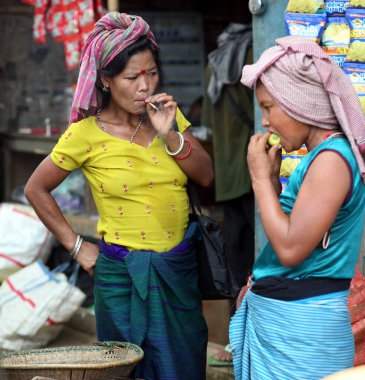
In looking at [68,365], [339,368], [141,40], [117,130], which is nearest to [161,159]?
[117,130]

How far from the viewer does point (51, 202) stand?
3689 mm

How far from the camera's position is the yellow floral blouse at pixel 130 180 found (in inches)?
138

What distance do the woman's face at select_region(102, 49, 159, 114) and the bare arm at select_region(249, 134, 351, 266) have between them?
1.09 m

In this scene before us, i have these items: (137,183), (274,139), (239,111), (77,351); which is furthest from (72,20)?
(274,139)

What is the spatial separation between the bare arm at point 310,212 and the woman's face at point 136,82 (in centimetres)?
109

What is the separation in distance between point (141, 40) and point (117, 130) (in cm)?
39

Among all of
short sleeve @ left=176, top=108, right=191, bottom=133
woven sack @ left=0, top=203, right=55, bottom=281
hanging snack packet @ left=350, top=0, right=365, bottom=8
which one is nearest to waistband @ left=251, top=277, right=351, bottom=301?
short sleeve @ left=176, top=108, right=191, bottom=133

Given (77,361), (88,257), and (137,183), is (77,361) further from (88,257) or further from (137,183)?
(137,183)

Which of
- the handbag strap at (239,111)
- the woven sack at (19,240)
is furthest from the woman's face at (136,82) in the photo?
the woven sack at (19,240)

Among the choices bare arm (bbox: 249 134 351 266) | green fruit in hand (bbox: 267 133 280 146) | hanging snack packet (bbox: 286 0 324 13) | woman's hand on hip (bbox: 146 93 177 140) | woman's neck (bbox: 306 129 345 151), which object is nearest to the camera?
bare arm (bbox: 249 134 351 266)

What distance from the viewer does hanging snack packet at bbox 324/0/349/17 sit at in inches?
148

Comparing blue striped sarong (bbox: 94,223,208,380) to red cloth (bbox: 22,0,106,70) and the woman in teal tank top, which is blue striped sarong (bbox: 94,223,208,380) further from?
red cloth (bbox: 22,0,106,70)

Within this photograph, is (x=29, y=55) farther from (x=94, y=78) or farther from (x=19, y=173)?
(x=94, y=78)

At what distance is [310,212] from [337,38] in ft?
4.96
